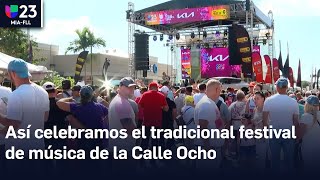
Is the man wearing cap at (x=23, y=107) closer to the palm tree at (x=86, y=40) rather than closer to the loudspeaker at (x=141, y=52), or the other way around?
the loudspeaker at (x=141, y=52)

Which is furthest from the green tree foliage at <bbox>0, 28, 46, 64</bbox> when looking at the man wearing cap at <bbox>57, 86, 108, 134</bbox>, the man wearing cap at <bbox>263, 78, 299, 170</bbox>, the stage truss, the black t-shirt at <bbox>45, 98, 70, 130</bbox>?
the man wearing cap at <bbox>263, 78, 299, 170</bbox>

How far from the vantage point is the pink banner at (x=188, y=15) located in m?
32.0

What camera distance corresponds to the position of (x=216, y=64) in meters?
38.5

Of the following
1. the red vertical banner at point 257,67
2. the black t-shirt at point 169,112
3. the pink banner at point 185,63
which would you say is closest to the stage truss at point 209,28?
the pink banner at point 185,63

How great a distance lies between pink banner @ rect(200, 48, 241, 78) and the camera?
38125mm

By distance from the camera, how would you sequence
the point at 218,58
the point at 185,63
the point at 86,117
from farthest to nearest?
the point at 185,63
the point at 218,58
the point at 86,117

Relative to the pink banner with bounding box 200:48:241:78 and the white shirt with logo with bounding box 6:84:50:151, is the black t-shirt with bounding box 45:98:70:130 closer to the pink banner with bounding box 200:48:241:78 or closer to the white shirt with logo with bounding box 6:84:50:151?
the white shirt with logo with bounding box 6:84:50:151

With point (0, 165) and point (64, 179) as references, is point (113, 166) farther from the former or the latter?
point (0, 165)

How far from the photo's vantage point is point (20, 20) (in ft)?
67.3

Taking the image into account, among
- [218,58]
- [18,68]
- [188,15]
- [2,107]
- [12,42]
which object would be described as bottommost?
[2,107]

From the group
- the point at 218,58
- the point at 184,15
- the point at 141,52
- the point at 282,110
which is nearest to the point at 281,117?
the point at 282,110

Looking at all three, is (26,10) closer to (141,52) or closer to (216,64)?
(141,52)

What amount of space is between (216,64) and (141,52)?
9389mm

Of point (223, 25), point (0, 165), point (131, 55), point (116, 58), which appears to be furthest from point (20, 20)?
point (116, 58)
